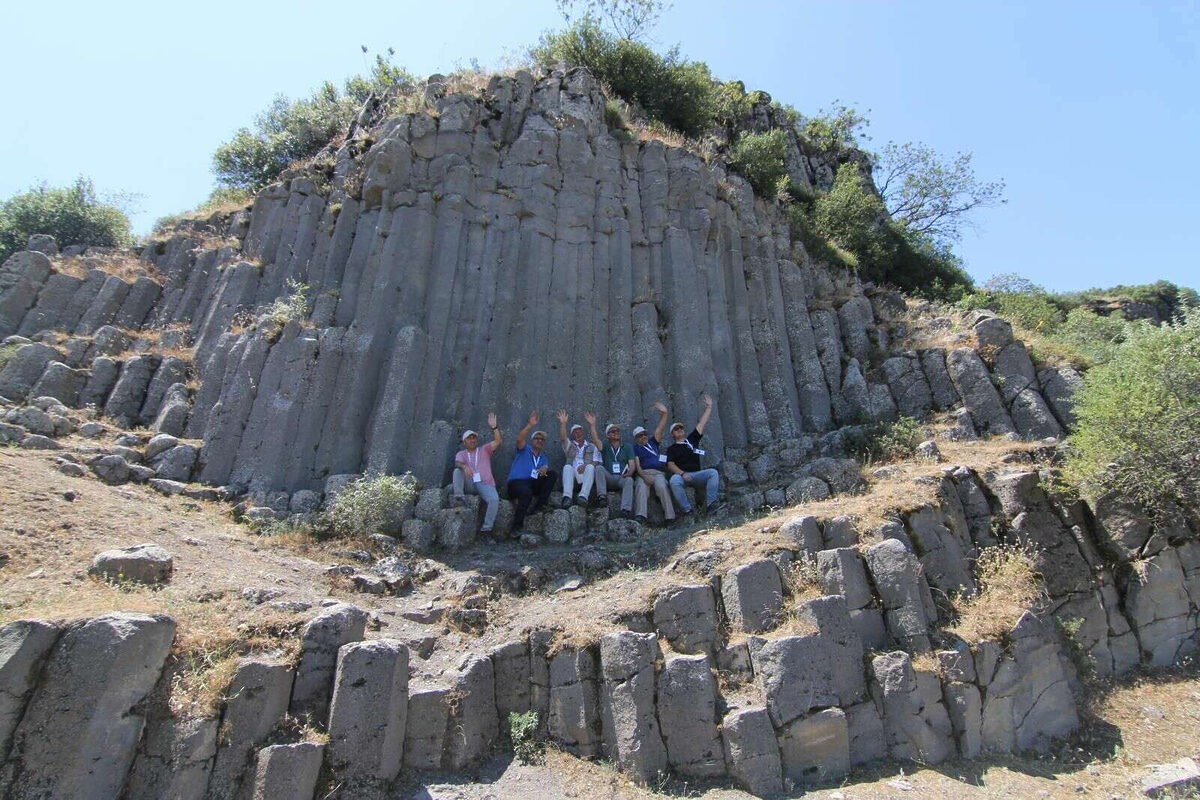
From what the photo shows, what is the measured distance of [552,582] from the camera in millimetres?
11328

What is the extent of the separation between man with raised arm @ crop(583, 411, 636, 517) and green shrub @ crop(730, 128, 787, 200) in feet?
34.1

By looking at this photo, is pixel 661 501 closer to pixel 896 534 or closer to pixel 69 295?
pixel 896 534

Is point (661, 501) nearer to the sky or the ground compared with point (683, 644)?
nearer to the sky

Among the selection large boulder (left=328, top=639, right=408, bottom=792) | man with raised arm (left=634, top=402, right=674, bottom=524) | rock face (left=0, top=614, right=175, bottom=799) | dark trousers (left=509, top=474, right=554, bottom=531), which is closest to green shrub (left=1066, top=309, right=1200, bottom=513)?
man with raised arm (left=634, top=402, right=674, bottom=524)

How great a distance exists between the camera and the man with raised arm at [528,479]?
12.8 metres

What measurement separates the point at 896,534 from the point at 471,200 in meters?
11.3

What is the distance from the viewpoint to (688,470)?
1368 cm

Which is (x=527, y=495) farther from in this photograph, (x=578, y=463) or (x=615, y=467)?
(x=615, y=467)

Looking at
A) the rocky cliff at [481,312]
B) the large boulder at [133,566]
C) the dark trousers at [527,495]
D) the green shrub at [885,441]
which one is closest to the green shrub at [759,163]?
the rocky cliff at [481,312]

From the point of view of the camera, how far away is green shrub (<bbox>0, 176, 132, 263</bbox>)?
74.4ft

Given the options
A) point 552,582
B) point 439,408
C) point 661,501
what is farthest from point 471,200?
point 552,582

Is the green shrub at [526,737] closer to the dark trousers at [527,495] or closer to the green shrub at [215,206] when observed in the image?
the dark trousers at [527,495]

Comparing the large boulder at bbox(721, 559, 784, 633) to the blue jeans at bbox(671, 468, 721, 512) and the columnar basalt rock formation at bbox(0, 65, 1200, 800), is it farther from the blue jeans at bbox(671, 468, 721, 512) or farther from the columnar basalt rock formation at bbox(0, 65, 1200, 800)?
the blue jeans at bbox(671, 468, 721, 512)

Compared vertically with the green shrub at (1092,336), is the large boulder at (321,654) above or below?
below
